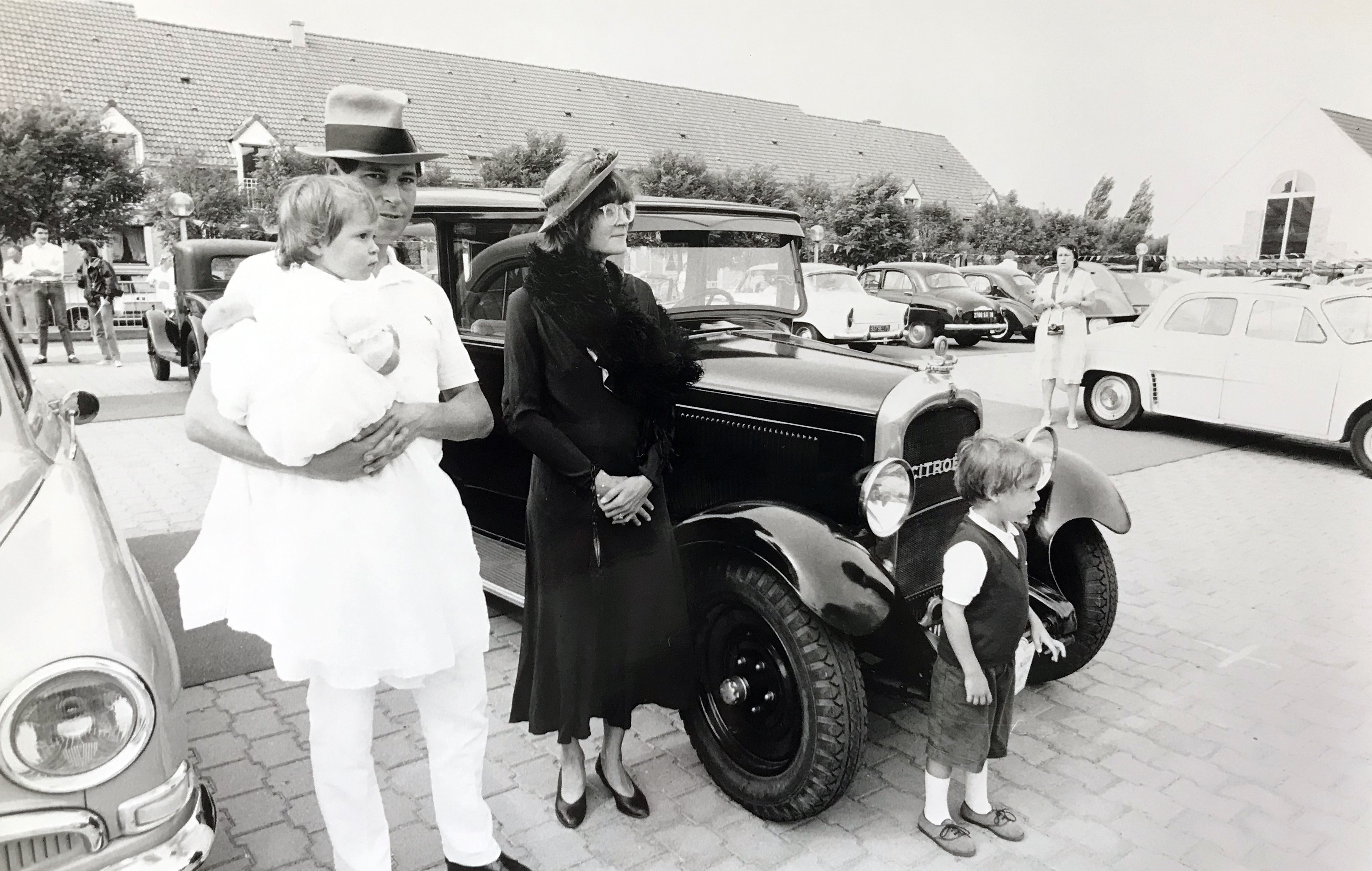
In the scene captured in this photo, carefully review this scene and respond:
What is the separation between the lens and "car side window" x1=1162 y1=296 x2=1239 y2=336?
7293 millimetres

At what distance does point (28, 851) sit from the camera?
1413mm

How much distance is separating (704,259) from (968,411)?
117 cm

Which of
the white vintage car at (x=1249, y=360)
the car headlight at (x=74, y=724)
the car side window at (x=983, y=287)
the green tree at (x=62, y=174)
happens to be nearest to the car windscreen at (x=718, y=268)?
the car headlight at (x=74, y=724)

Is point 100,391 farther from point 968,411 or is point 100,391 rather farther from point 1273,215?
point 1273,215

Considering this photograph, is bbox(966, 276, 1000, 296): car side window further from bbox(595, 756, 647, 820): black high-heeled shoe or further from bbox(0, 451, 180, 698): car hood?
bbox(0, 451, 180, 698): car hood

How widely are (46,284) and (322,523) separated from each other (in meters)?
10.8

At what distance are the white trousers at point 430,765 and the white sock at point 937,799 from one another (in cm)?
117

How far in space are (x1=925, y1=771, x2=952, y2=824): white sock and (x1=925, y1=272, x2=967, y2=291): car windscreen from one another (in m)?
12.3

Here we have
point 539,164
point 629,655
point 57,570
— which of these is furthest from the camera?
point 539,164

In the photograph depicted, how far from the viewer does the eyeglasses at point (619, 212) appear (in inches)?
84.4

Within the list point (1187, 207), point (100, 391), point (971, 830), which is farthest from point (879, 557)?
point (100, 391)

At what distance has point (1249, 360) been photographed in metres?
7.13

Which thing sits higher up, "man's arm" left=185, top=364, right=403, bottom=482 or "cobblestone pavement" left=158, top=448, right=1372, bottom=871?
"man's arm" left=185, top=364, right=403, bottom=482

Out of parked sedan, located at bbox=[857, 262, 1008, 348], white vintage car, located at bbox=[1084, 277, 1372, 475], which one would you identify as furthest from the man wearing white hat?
parked sedan, located at bbox=[857, 262, 1008, 348]
